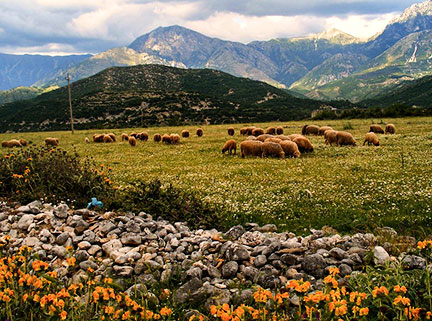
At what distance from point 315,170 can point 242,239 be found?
29.6 ft

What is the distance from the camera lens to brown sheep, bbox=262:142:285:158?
21406 mm

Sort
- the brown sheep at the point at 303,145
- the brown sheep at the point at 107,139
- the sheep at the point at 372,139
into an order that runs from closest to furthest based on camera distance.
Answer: the brown sheep at the point at 303,145 → the sheep at the point at 372,139 → the brown sheep at the point at 107,139

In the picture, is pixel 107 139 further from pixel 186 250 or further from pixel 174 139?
pixel 186 250

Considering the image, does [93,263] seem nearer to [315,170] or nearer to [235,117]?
[315,170]

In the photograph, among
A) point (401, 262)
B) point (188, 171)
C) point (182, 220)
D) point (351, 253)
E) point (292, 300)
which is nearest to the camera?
point (292, 300)

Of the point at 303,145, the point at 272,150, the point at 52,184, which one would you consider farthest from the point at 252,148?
the point at 52,184

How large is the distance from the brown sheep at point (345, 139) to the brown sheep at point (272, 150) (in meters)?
8.27

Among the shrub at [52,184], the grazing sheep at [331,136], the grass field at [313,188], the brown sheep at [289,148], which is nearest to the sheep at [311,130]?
the grazing sheep at [331,136]

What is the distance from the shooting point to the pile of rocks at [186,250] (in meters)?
6.71

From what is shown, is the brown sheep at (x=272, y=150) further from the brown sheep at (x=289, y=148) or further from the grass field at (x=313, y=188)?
the grass field at (x=313, y=188)

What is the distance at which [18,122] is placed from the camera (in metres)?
137

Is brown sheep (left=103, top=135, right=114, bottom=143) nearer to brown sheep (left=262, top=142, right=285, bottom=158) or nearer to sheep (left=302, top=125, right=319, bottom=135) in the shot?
sheep (left=302, top=125, right=319, bottom=135)

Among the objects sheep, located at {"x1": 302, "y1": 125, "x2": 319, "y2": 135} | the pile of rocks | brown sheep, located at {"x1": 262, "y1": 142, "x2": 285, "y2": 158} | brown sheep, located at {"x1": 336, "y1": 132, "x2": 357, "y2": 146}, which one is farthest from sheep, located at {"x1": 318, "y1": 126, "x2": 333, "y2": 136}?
the pile of rocks

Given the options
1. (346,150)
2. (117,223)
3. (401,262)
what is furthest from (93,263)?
(346,150)
